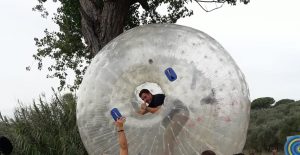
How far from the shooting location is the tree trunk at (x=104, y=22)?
1138cm

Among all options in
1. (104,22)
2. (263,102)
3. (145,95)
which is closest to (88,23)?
(104,22)

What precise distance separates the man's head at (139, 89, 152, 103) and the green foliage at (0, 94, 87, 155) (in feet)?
12.2

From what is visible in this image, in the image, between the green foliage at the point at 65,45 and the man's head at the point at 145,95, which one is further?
the green foliage at the point at 65,45

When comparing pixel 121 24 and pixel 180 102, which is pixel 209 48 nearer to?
Answer: pixel 180 102

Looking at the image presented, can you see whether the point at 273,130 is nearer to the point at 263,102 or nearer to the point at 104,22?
the point at 104,22

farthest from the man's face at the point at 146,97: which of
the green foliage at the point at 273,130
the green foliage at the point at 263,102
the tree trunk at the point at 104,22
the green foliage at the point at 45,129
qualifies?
the green foliage at the point at 263,102

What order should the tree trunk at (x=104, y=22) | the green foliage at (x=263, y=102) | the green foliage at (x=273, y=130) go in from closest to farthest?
the tree trunk at (x=104, y=22), the green foliage at (x=273, y=130), the green foliage at (x=263, y=102)

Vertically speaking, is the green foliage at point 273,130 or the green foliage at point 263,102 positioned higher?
the green foliage at point 263,102

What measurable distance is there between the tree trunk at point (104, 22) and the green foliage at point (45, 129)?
4.74 ft

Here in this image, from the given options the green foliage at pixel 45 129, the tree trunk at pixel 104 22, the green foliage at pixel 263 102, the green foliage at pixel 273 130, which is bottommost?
the green foliage at pixel 273 130

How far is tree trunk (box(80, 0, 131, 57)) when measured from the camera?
11.4 meters

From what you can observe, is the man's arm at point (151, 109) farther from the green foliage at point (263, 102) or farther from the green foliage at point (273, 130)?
the green foliage at point (263, 102)

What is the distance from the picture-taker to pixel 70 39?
1644 centimetres

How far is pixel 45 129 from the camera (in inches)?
396
